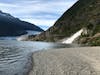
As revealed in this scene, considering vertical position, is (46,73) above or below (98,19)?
below

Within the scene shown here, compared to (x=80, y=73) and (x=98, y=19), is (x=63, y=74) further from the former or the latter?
(x=98, y=19)

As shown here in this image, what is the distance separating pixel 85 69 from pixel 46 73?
4.83 m

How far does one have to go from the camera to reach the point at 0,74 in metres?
32.3

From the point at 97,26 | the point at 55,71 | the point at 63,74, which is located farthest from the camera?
the point at 97,26

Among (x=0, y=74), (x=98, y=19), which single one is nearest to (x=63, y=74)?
(x=0, y=74)

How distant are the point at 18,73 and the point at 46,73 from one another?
2.99 meters

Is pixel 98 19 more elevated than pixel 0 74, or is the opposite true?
pixel 98 19

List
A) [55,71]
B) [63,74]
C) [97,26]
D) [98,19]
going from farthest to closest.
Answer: [98,19], [97,26], [55,71], [63,74]

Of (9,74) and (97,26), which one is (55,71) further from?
(97,26)

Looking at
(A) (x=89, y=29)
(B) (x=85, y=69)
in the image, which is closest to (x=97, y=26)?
(A) (x=89, y=29)

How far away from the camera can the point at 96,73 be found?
104ft

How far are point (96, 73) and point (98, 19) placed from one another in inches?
6664

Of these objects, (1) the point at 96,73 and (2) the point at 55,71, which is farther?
(2) the point at 55,71

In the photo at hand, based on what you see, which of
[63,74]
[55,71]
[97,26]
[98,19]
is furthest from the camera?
[98,19]
